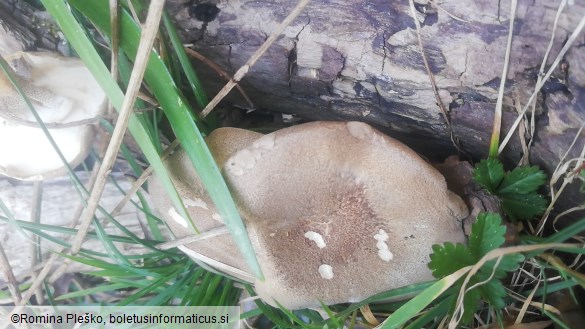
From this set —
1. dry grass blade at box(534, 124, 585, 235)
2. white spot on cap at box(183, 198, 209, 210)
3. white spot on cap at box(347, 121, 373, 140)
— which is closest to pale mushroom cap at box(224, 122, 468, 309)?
white spot on cap at box(347, 121, 373, 140)

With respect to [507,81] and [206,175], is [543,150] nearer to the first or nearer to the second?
[507,81]

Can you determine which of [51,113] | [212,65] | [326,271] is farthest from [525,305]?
[51,113]

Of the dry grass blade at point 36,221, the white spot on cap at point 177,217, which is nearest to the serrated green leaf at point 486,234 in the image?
the white spot on cap at point 177,217

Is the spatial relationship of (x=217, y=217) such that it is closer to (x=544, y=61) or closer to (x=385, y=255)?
(x=385, y=255)

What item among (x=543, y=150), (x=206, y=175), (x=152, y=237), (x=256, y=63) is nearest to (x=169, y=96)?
(x=206, y=175)

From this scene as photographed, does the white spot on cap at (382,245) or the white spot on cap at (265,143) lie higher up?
the white spot on cap at (265,143)

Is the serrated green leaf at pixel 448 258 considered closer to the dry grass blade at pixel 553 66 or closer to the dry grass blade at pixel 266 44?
the dry grass blade at pixel 553 66

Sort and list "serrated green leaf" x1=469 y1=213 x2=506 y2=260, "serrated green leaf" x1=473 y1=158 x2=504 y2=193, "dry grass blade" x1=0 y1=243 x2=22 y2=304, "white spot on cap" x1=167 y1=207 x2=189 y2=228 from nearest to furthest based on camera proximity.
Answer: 1. "serrated green leaf" x1=469 y1=213 x2=506 y2=260
2. "serrated green leaf" x1=473 y1=158 x2=504 y2=193
3. "white spot on cap" x1=167 y1=207 x2=189 y2=228
4. "dry grass blade" x1=0 y1=243 x2=22 y2=304

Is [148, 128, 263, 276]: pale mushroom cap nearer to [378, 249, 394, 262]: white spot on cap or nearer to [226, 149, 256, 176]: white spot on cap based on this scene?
[226, 149, 256, 176]: white spot on cap
